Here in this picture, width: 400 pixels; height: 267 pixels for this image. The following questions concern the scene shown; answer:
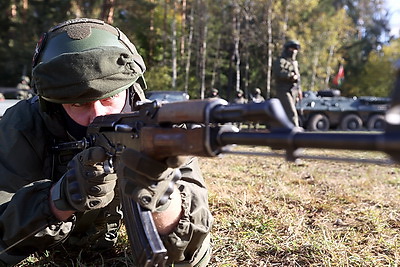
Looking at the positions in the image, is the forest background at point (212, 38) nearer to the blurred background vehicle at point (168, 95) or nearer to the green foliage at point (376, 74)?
the green foliage at point (376, 74)

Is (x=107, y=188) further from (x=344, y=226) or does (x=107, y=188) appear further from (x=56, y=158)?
(x=344, y=226)

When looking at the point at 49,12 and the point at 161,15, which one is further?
the point at 161,15

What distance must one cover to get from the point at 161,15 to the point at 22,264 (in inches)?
1107

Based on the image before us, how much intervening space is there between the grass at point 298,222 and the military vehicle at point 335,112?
36.6 ft

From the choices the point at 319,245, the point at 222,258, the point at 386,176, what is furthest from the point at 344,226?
the point at 386,176

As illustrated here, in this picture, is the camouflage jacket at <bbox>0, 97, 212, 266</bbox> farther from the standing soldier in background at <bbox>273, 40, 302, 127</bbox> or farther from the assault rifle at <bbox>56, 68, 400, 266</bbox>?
the standing soldier in background at <bbox>273, 40, 302, 127</bbox>

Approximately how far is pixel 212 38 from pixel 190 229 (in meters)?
29.0

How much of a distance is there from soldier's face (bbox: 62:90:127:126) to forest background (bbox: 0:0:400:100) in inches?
842

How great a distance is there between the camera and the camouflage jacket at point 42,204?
1729 mm

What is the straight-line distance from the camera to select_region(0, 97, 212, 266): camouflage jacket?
5.67ft

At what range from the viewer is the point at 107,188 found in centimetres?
167

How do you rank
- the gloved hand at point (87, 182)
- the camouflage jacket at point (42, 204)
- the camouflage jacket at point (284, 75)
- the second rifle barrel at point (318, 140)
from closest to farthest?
the second rifle barrel at point (318, 140)
the gloved hand at point (87, 182)
the camouflage jacket at point (42, 204)
the camouflage jacket at point (284, 75)

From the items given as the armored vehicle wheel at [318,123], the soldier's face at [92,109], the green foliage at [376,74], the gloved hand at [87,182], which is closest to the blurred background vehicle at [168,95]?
the armored vehicle wheel at [318,123]

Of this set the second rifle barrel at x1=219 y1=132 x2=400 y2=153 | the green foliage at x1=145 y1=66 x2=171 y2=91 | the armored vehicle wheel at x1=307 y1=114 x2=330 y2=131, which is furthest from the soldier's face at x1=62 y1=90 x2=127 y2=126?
the green foliage at x1=145 y1=66 x2=171 y2=91
